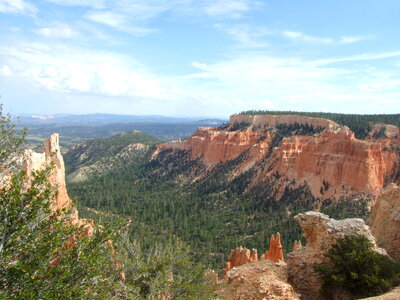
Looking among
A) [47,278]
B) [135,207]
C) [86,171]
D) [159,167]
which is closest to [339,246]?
[47,278]

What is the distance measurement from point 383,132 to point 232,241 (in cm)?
5461

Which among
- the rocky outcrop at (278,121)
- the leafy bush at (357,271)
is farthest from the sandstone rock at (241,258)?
the rocky outcrop at (278,121)

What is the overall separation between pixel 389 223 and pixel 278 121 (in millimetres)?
84613

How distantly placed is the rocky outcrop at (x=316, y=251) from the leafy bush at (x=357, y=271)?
26.3 inches

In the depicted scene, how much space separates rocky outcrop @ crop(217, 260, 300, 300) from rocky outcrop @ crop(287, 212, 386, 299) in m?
0.82

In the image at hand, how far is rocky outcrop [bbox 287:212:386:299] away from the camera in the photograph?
15594mm

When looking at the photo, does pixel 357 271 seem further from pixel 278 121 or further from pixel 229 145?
pixel 278 121

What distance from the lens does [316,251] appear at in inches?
658

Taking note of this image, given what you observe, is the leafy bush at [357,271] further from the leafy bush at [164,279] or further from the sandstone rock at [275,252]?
the sandstone rock at [275,252]

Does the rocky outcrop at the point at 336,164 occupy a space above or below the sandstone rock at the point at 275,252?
above

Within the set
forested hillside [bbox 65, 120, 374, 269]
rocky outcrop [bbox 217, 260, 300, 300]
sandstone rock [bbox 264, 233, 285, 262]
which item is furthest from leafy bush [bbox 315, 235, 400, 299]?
forested hillside [bbox 65, 120, 374, 269]

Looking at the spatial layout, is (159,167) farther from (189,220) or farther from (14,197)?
(14,197)

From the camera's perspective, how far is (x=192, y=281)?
1709cm

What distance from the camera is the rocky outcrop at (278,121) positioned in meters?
88.5
